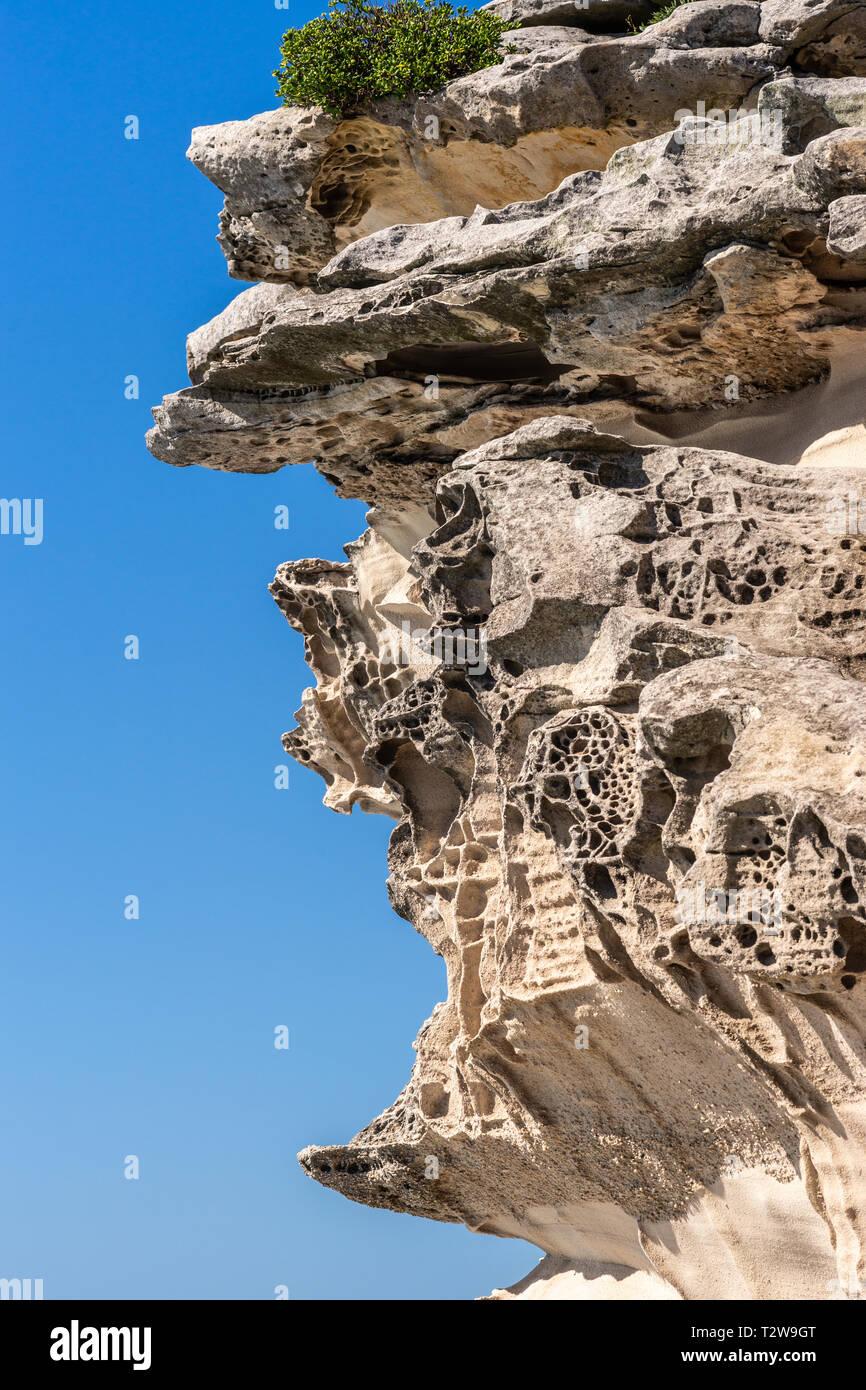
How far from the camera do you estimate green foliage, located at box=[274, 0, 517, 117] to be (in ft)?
52.9

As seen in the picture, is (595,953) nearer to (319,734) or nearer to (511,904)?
(511,904)

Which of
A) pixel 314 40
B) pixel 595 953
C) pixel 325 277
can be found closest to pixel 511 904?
pixel 595 953

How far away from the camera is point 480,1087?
47.8 ft

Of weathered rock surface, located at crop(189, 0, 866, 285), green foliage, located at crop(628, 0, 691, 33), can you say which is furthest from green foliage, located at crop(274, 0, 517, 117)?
green foliage, located at crop(628, 0, 691, 33)

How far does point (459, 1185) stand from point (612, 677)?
561 centimetres

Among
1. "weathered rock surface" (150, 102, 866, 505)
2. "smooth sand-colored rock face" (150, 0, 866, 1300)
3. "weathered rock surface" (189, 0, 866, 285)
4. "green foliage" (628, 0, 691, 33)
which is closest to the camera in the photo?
"smooth sand-colored rock face" (150, 0, 866, 1300)

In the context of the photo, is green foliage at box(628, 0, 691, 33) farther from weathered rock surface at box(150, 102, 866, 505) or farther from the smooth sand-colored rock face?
Result: weathered rock surface at box(150, 102, 866, 505)

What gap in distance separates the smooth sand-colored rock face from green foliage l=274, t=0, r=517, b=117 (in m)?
0.27

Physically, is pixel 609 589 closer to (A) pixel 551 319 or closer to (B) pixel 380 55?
(A) pixel 551 319

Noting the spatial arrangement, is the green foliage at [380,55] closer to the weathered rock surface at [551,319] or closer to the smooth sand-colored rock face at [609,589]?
the smooth sand-colored rock face at [609,589]

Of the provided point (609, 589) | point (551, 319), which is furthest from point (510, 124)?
point (609, 589)

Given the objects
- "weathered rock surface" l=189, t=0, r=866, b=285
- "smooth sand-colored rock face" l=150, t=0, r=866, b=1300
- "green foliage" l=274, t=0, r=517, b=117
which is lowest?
"smooth sand-colored rock face" l=150, t=0, r=866, b=1300

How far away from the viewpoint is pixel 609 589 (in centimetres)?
1241

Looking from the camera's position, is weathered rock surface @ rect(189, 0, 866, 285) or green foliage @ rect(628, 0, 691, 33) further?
green foliage @ rect(628, 0, 691, 33)
